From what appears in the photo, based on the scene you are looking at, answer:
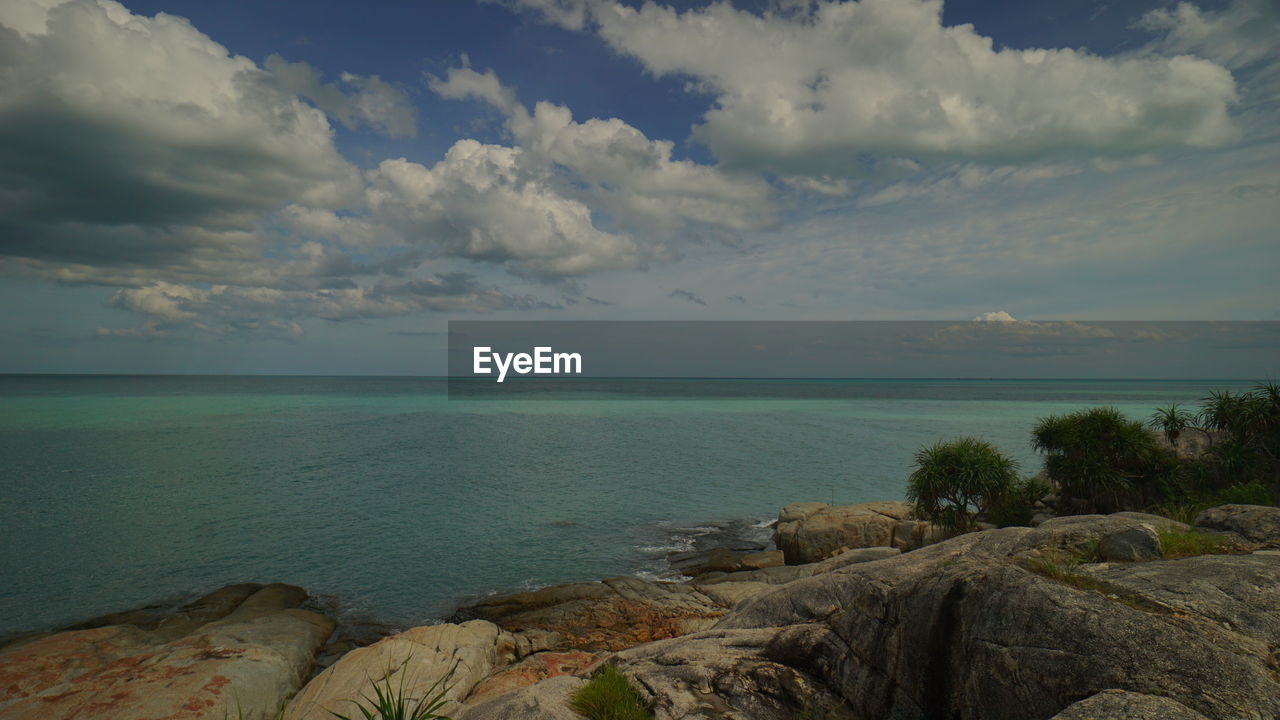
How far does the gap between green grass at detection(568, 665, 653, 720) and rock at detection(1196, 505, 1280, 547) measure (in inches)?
536

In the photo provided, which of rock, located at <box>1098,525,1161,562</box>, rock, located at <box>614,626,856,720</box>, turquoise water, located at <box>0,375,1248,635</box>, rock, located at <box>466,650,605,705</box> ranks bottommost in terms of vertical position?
turquoise water, located at <box>0,375,1248,635</box>

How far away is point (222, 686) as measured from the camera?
15.9 metres

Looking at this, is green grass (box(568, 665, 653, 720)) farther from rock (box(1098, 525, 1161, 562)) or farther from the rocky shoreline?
rock (box(1098, 525, 1161, 562))

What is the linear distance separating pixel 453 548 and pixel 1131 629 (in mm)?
33173

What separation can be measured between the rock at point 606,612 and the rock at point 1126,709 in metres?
14.6

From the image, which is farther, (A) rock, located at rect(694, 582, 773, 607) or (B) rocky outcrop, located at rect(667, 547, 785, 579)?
(B) rocky outcrop, located at rect(667, 547, 785, 579)

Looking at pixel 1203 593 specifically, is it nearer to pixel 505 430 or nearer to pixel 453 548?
pixel 453 548

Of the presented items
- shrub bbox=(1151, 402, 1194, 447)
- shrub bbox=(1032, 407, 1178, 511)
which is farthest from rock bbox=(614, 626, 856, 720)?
shrub bbox=(1151, 402, 1194, 447)

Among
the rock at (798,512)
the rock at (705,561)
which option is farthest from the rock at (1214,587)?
the rock at (798,512)

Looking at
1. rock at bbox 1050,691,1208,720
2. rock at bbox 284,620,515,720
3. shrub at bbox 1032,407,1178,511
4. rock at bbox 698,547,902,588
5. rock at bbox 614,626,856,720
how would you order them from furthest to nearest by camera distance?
shrub at bbox 1032,407,1178,511 < rock at bbox 698,547,902,588 < rock at bbox 284,620,515,720 < rock at bbox 614,626,856,720 < rock at bbox 1050,691,1208,720

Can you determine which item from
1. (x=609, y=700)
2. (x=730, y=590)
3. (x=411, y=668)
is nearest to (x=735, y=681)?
(x=609, y=700)

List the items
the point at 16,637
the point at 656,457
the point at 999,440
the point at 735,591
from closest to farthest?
the point at 16,637, the point at 735,591, the point at 656,457, the point at 999,440

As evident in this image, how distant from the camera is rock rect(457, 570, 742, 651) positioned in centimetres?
2005

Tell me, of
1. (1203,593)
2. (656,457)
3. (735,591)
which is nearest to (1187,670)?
(1203,593)
